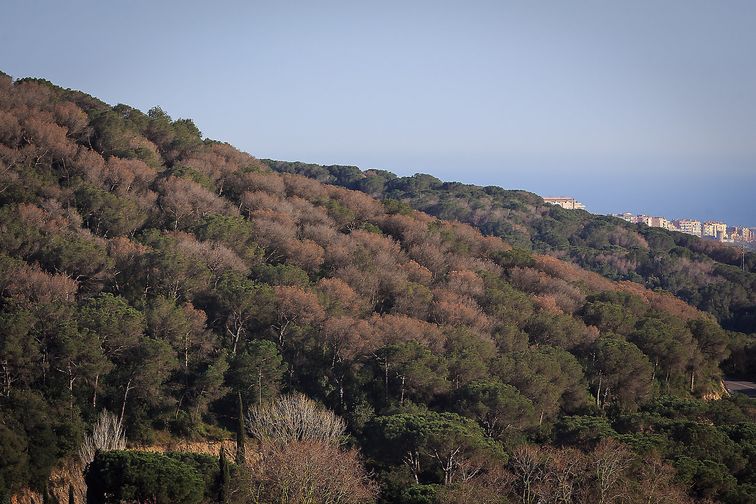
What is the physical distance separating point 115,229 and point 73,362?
8486 millimetres

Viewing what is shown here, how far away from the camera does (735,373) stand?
3744 cm

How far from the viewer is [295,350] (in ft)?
83.8

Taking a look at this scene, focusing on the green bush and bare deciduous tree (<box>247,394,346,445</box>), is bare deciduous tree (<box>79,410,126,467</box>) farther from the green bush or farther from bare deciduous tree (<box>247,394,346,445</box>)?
bare deciduous tree (<box>247,394,346,445</box>)

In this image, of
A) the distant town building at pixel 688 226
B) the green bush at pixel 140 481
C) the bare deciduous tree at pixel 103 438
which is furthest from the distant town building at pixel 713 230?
the green bush at pixel 140 481

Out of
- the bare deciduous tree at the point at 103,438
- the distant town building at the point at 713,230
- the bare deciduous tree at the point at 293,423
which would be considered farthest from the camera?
the distant town building at the point at 713,230

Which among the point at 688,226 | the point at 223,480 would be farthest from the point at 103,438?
the point at 688,226

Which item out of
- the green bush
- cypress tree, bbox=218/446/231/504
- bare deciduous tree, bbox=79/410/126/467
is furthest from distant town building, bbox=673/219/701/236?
the green bush

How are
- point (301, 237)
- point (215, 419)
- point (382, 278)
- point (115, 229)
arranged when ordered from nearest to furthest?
1. point (215, 419)
2. point (115, 229)
3. point (382, 278)
4. point (301, 237)

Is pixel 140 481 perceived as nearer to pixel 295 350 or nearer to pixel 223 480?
pixel 223 480

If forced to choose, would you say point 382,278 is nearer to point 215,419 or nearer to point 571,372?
point 571,372

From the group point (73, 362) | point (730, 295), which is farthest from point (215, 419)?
point (730, 295)

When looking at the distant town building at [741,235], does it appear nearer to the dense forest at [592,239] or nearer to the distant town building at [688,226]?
the distant town building at [688,226]

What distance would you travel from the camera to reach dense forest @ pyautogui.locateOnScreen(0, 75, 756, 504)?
59.8 feet

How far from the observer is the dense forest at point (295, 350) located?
18234mm
